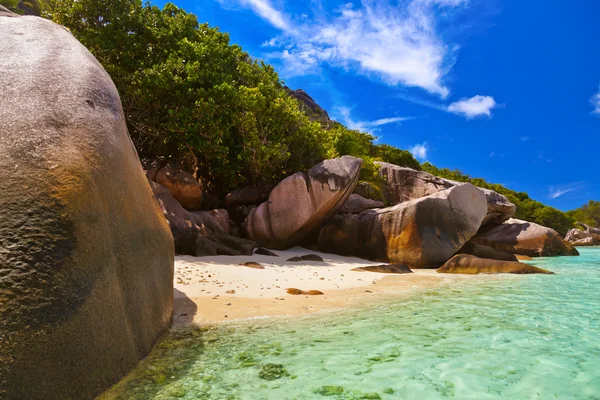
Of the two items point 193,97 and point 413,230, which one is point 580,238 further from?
point 193,97

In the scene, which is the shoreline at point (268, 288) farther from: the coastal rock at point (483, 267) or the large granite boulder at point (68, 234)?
the coastal rock at point (483, 267)

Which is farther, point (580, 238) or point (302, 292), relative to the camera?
point (580, 238)

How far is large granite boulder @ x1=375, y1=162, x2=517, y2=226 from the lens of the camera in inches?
925

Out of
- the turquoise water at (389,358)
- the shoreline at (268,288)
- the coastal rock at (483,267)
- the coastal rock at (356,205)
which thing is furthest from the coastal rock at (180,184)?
the turquoise water at (389,358)

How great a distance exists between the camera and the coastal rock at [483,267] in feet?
37.7

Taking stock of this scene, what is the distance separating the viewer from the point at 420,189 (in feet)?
78.8

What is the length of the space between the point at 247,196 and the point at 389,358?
545 inches

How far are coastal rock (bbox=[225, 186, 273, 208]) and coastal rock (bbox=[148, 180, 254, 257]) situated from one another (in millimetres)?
2834

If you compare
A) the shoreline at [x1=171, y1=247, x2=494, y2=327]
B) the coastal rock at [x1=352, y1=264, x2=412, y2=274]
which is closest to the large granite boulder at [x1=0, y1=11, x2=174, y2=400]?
the shoreline at [x1=171, y1=247, x2=494, y2=327]

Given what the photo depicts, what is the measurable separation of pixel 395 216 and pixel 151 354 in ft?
41.5

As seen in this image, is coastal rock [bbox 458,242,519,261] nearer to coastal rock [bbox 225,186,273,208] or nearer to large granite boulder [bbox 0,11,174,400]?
coastal rock [bbox 225,186,273,208]

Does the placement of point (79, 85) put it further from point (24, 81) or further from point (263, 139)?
point (263, 139)

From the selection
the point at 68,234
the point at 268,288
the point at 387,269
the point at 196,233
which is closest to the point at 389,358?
the point at 68,234

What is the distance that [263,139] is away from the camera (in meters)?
16.0
